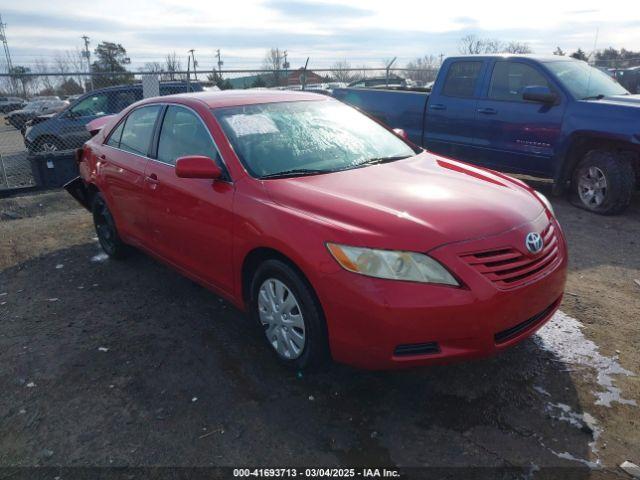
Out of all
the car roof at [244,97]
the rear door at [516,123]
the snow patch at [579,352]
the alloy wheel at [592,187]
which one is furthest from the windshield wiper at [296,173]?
the alloy wheel at [592,187]

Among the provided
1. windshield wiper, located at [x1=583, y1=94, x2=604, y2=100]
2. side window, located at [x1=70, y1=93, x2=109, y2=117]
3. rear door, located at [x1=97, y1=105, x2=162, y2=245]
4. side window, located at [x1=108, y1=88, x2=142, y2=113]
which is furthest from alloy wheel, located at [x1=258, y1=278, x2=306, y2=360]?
side window, located at [x1=70, y1=93, x2=109, y2=117]

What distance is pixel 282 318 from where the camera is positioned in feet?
9.95

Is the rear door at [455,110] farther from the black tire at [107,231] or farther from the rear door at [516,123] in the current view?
the black tire at [107,231]

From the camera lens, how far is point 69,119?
34.9 ft

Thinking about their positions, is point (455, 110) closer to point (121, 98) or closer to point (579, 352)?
point (579, 352)

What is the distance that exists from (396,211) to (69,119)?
9965mm

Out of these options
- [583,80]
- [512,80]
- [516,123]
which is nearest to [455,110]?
[512,80]

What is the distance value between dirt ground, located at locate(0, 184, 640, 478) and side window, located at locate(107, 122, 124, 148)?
1454 millimetres

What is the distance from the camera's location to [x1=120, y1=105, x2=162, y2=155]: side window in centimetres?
425

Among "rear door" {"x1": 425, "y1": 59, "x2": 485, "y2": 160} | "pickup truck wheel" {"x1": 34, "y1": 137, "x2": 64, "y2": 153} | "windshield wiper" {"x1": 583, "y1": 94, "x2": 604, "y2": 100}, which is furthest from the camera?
"pickup truck wheel" {"x1": 34, "y1": 137, "x2": 64, "y2": 153}

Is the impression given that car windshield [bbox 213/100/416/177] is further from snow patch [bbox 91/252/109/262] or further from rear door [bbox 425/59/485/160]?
rear door [bbox 425/59/485/160]

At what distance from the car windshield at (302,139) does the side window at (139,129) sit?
3.01ft

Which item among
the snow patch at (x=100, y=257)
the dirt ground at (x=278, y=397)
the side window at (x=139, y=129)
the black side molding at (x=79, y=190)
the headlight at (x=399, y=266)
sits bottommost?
the snow patch at (x=100, y=257)

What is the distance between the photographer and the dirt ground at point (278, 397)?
251cm
